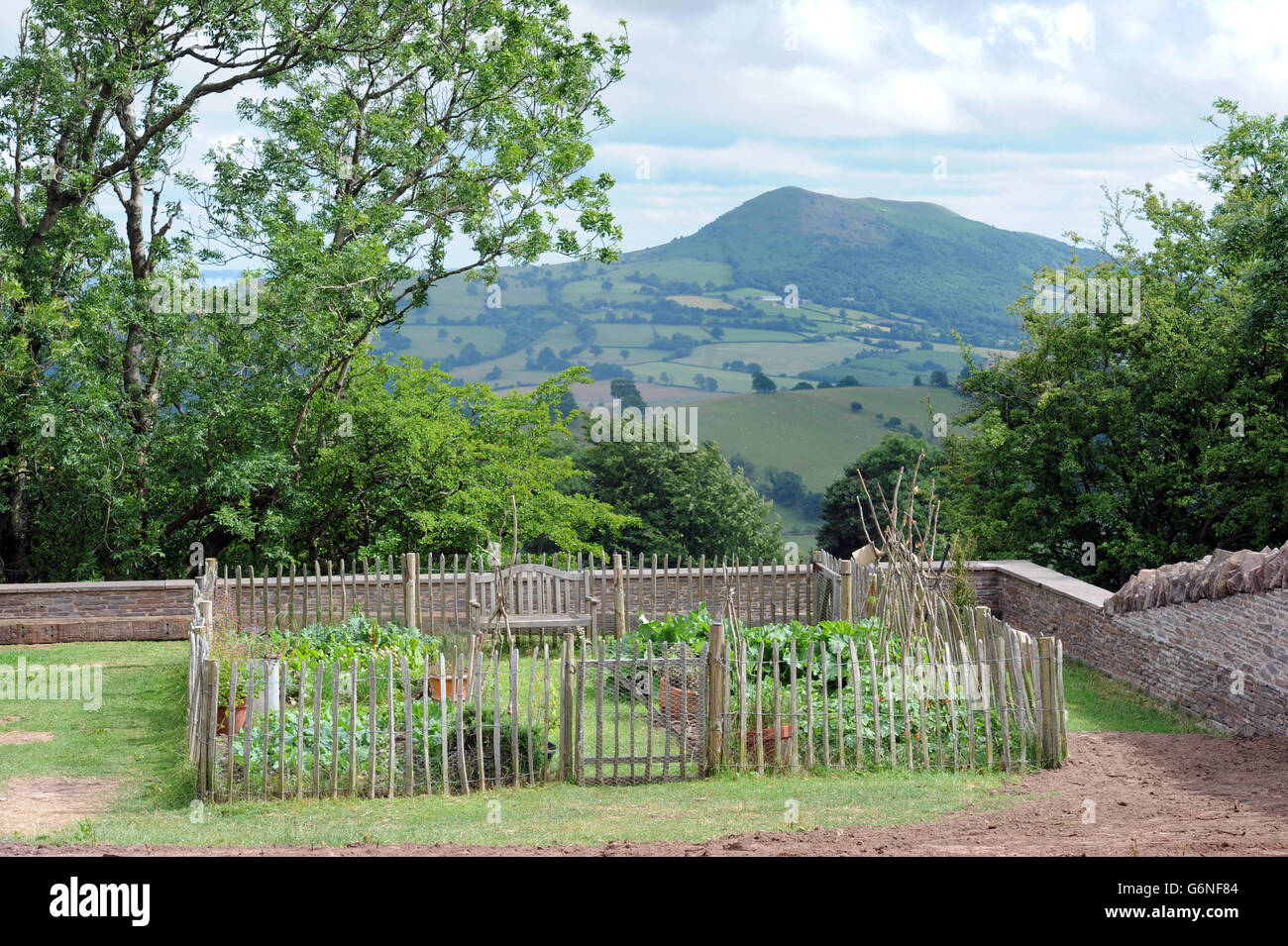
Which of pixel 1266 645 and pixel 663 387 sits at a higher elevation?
pixel 663 387

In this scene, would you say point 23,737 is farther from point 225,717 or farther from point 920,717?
point 920,717

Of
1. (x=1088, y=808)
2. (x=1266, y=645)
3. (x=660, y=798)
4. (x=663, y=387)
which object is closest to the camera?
(x=1088, y=808)

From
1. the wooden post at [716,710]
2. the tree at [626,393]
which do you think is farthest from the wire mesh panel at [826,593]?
the tree at [626,393]

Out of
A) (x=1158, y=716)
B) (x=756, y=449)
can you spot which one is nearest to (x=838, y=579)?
(x=1158, y=716)

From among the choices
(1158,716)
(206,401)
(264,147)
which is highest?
(264,147)

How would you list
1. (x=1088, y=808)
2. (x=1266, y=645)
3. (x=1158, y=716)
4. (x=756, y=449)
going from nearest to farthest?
(x=1088, y=808)
(x=1266, y=645)
(x=1158, y=716)
(x=756, y=449)

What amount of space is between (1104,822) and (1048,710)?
6.82ft

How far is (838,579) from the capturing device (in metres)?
15.8

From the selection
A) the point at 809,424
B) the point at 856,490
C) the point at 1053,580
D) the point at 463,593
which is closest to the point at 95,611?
the point at 463,593

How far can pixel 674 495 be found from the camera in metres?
63.0

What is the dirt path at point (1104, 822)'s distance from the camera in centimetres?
680

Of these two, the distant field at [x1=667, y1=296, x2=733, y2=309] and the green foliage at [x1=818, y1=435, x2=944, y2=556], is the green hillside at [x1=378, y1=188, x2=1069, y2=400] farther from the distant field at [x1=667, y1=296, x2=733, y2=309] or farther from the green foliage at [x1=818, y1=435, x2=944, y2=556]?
the green foliage at [x1=818, y1=435, x2=944, y2=556]

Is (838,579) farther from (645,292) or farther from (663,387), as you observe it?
(645,292)

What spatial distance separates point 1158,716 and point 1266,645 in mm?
1528
